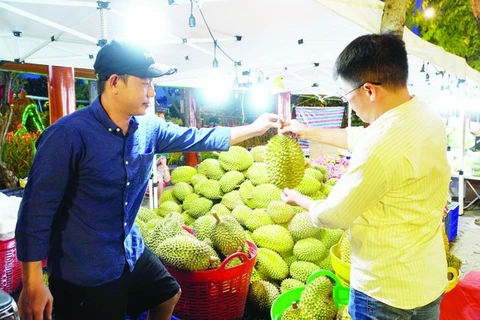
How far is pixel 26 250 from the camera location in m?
1.37

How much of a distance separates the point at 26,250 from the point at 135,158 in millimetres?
570

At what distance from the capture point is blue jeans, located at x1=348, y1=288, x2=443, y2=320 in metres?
1.37

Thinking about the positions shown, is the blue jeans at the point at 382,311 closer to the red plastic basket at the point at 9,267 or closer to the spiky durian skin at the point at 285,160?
the spiky durian skin at the point at 285,160

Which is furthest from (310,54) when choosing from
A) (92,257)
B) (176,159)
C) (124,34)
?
(176,159)

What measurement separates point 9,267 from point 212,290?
1.95 m

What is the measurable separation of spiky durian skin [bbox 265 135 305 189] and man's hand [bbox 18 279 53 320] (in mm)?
1350

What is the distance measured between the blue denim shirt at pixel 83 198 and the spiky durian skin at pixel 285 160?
Answer: 0.83 metres

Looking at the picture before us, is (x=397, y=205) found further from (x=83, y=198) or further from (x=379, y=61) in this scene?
(x=83, y=198)

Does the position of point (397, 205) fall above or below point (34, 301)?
above

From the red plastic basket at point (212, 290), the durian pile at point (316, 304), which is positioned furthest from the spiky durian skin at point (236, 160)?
the durian pile at point (316, 304)

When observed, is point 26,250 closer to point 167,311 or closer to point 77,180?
point 77,180


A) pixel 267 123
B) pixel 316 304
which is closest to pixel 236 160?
pixel 267 123

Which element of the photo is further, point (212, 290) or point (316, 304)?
point (212, 290)

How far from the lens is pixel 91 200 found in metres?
1.52
